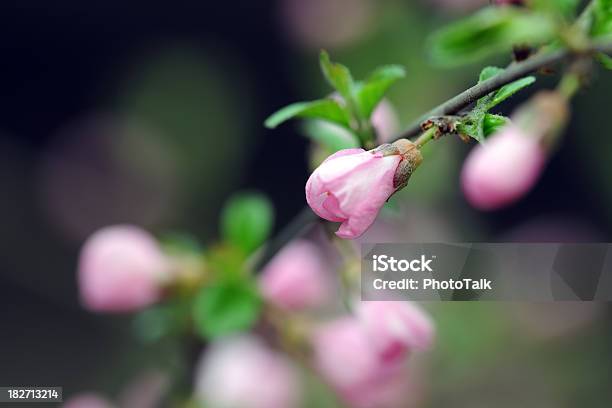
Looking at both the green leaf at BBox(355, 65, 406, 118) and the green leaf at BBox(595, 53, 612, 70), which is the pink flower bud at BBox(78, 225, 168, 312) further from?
the green leaf at BBox(595, 53, 612, 70)

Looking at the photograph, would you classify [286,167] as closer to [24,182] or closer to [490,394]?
[24,182]

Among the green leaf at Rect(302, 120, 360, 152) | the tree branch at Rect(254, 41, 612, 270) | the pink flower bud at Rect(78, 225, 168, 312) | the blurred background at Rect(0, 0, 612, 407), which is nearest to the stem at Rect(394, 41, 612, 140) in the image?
the tree branch at Rect(254, 41, 612, 270)

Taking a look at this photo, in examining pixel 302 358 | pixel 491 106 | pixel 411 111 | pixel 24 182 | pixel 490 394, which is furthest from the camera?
pixel 24 182

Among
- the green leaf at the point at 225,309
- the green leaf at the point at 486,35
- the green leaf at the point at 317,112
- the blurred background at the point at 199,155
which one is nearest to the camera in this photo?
the green leaf at the point at 486,35

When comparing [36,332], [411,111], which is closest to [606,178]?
[411,111]

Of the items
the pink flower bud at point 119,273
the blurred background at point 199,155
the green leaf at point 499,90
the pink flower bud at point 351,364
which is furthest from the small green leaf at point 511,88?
the blurred background at point 199,155

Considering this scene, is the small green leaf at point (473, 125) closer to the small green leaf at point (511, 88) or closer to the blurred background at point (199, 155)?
the small green leaf at point (511, 88)
